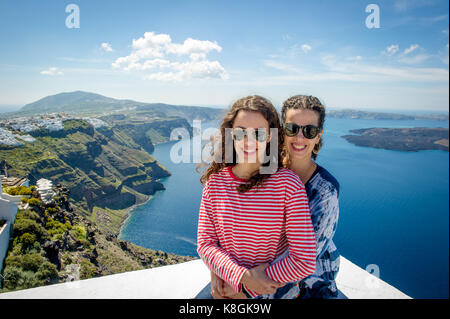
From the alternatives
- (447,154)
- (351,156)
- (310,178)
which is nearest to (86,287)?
(310,178)

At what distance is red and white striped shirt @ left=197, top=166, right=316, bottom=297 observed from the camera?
108cm

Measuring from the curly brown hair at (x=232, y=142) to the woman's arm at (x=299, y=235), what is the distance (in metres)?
0.16

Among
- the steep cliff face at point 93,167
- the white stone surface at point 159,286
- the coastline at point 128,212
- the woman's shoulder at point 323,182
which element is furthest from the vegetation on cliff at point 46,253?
the coastline at point 128,212

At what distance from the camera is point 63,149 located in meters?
40.1

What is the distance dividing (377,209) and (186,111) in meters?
100

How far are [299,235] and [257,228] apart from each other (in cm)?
18

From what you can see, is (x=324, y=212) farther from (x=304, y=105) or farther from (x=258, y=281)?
(x=304, y=105)

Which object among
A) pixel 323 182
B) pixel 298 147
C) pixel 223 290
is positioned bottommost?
pixel 223 290

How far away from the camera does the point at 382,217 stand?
36.0 meters

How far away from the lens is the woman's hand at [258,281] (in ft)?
3.66

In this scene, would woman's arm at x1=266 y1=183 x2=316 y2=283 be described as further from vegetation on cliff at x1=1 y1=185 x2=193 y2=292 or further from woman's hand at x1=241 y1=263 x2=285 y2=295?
vegetation on cliff at x1=1 y1=185 x2=193 y2=292

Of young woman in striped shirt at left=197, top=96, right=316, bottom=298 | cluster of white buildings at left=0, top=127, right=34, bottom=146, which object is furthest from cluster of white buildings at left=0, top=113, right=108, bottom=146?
young woman in striped shirt at left=197, top=96, right=316, bottom=298

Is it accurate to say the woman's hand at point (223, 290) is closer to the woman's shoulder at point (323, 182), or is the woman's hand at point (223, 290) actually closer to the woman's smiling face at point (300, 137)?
the woman's shoulder at point (323, 182)

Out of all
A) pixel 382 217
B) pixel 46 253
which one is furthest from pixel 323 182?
pixel 382 217
